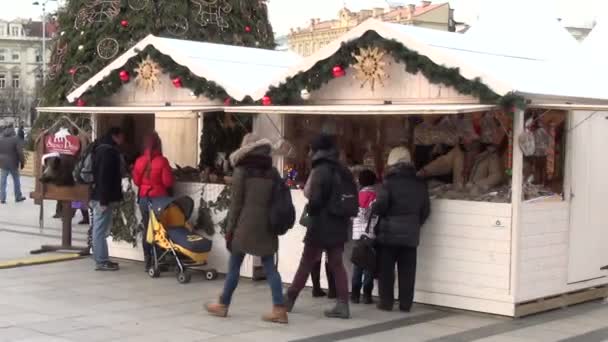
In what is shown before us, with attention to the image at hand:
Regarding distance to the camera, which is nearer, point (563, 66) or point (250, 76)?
point (563, 66)

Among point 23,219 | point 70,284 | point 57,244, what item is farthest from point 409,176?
point 23,219

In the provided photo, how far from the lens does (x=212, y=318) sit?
789 cm

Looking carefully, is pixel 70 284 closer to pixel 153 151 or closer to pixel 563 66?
pixel 153 151

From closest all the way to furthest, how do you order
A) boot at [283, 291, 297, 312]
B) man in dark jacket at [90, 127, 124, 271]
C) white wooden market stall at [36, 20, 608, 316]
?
white wooden market stall at [36, 20, 608, 316]
boot at [283, 291, 297, 312]
man in dark jacket at [90, 127, 124, 271]

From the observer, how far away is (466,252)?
8.20m

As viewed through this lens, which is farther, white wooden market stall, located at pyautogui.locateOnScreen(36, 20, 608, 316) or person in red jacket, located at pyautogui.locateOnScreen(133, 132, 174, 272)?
person in red jacket, located at pyautogui.locateOnScreen(133, 132, 174, 272)

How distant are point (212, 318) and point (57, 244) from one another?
213 inches

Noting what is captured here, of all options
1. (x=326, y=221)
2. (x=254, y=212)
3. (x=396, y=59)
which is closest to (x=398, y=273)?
(x=326, y=221)

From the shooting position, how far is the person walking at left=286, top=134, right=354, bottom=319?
7.72 m

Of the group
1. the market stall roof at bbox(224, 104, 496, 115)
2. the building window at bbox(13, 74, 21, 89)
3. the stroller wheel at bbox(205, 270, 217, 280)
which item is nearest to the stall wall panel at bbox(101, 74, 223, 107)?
the market stall roof at bbox(224, 104, 496, 115)

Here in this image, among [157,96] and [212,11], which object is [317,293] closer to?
[157,96]

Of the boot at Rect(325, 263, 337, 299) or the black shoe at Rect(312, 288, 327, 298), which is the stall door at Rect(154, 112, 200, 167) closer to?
the black shoe at Rect(312, 288, 327, 298)

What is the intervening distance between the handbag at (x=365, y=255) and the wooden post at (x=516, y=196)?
1.24 m

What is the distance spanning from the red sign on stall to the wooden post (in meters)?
5.99
